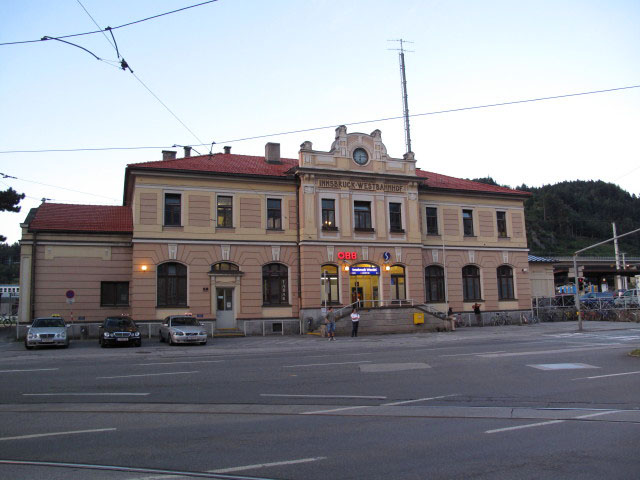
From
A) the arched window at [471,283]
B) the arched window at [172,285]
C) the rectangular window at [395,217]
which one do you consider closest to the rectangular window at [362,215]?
the rectangular window at [395,217]

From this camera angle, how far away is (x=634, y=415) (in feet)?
28.9

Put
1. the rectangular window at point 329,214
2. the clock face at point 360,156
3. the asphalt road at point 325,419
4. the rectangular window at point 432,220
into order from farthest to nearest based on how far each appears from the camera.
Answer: the rectangular window at point 432,220
the clock face at point 360,156
the rectangular window at point 329,214
the asphalt road at point 325,419

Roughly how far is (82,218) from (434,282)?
78.5 ft

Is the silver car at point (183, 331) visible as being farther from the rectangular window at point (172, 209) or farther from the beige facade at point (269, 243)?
the rectangular window at point (172, 209)

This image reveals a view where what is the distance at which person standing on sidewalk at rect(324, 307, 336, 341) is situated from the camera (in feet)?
94.9

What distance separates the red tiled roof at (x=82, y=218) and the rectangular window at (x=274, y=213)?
8492 mm

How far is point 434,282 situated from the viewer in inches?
1479

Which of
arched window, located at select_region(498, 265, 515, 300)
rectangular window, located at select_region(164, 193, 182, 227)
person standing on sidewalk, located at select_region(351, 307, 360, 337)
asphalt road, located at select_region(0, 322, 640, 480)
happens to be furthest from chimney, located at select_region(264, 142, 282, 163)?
asphalt road, located at select_region(0, 322, 640, 480)

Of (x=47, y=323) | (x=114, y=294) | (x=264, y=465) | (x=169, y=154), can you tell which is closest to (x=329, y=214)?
(x=169, y=154)

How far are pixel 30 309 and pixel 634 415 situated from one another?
30518 millimetres

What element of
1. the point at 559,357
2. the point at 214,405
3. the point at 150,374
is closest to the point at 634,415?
the point at 214,405

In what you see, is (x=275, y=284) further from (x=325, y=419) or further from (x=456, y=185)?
(x=325, y=419)

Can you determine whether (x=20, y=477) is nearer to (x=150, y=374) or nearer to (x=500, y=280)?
(x=150, y=374)

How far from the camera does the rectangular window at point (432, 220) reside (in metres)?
37.9
